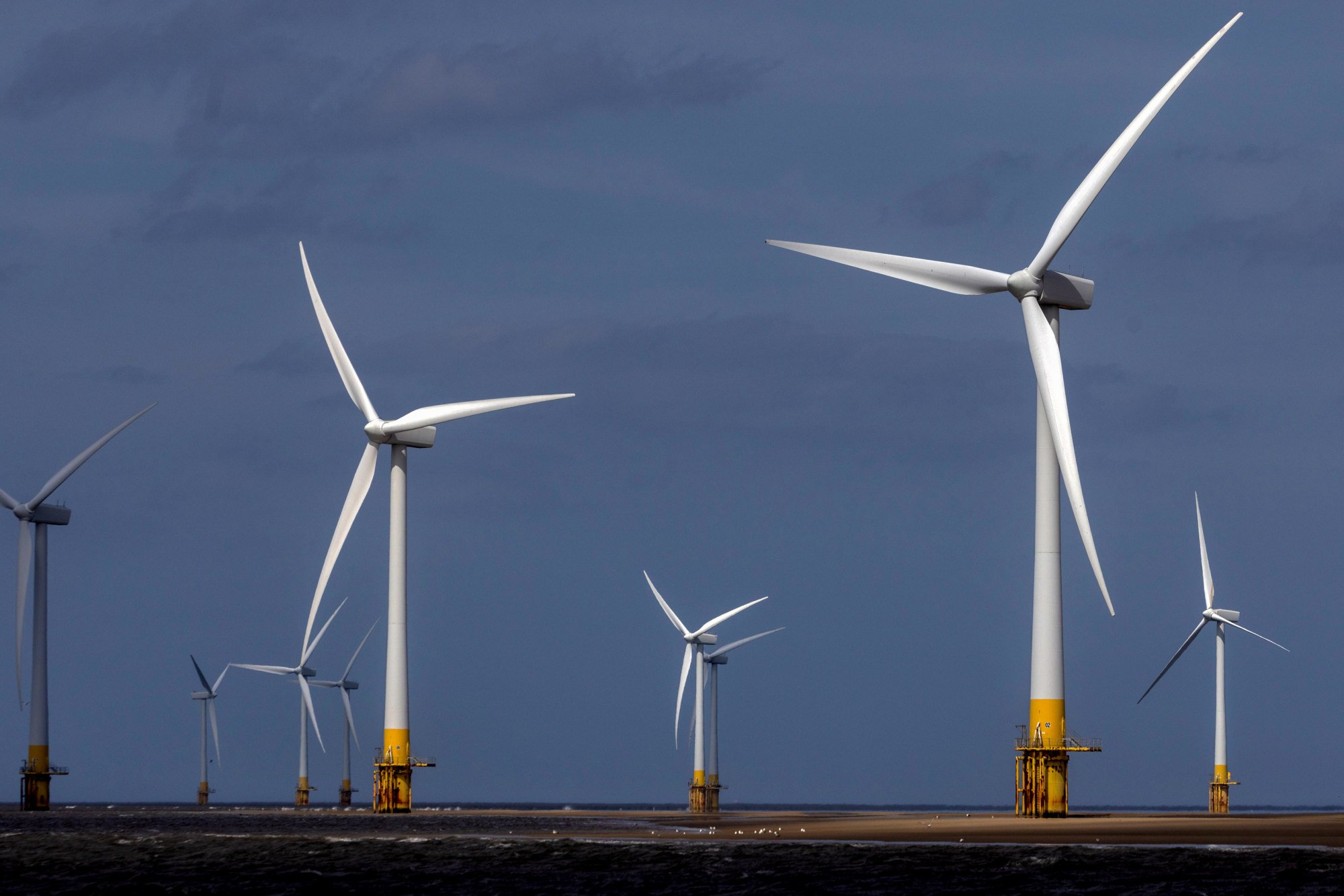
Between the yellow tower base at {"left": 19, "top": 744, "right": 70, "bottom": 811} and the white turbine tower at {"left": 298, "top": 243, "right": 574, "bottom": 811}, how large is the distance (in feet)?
120

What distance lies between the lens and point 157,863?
2398 inches

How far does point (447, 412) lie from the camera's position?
111 m

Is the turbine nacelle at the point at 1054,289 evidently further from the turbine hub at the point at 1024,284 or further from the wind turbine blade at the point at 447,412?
the wind turbine blade at the point at 447,412

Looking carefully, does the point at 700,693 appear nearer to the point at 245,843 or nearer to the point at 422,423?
the point at 422,423

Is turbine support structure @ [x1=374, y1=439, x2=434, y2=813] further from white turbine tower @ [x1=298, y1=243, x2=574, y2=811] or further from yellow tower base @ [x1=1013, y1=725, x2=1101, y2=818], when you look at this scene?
yellow tower base @ [x1=1013, y1=725, x2=1101, y2=818]

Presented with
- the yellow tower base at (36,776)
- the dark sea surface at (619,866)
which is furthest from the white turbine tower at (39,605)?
the dark sea surface at (619,866)

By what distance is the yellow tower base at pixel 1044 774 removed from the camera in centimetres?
8044

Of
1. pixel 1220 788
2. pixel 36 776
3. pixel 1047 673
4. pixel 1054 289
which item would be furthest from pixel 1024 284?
pixel 36 776

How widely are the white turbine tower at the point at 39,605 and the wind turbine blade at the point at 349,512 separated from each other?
28386mm

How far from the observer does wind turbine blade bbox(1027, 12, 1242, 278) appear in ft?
246

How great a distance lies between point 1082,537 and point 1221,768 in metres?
76.7

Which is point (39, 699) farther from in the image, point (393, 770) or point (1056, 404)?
point (1056, 404)

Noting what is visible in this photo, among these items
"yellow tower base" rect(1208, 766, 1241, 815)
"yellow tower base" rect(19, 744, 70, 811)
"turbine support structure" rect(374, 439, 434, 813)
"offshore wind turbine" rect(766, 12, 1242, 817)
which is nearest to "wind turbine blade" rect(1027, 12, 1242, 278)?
"offshore wind turbine" rect(766, 12, 1242, 817)

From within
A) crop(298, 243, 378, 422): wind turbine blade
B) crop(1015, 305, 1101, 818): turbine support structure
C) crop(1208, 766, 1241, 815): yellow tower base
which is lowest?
crop(1208, 766, 1241, 815): yellow tower base
